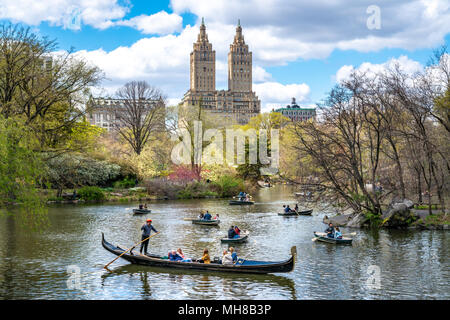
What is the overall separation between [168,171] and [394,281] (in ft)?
131

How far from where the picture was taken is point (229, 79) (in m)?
176

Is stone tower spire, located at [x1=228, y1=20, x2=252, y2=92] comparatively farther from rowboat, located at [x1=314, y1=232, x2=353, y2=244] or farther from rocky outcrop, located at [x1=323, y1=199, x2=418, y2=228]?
rowboat, located at [x1=314, y1=232, x2=353, y2=244]

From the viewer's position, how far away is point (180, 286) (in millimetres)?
16078

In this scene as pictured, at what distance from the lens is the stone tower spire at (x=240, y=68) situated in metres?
173

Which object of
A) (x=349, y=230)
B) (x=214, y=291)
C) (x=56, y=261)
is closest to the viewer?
(x=214, y=291)

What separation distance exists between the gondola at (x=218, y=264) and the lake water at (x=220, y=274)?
0.24 m

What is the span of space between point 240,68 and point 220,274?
531ft

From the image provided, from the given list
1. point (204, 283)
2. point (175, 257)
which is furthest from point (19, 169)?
point (204, 283)

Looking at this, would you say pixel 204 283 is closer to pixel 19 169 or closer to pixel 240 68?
pixel 19 169

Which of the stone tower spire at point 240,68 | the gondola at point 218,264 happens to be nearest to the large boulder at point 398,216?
the gondola at point 218,264

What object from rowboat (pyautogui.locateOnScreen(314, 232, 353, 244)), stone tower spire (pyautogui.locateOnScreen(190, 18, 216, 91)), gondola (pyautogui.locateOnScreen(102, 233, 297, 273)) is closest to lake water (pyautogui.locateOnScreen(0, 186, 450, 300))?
gondola (pyautogui.locateOnScreen(102, 233, 297, 273))
